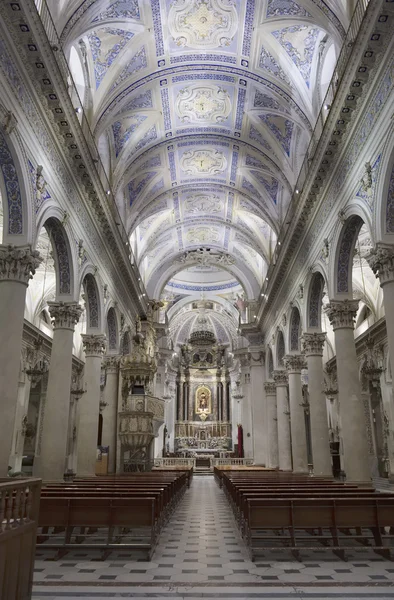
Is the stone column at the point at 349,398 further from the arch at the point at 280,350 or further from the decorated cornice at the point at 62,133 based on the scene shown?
the arch at the point at 280,350

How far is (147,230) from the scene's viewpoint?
23109 millimetres

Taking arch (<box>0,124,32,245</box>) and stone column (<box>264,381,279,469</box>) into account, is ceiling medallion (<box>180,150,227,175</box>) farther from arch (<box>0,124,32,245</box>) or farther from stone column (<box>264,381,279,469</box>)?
stone column (<box>264,381,279,469</box>)

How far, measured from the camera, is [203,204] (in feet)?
74.7

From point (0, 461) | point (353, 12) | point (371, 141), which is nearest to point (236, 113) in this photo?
point (353, 12)

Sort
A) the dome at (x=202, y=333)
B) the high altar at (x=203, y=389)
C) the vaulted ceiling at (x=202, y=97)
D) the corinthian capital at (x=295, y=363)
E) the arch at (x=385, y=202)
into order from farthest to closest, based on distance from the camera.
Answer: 1. the dome at (x=202, y=333)
2. the high altar at (x=203, y=389)
3. the corinthian capital at (x=295, y=363)
4. the vaulted ceiling at (x=202, y=97)
5. the arch at (x=385, y=202)

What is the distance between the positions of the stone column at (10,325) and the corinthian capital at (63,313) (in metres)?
2.73

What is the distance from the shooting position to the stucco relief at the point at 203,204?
22.1 m

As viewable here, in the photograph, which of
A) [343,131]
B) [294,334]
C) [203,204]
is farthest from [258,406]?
[343,131]

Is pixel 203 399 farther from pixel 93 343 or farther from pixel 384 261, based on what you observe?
pixel 384 261

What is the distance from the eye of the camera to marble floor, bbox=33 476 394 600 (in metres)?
4.25

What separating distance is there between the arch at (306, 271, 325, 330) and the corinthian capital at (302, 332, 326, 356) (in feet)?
1.23

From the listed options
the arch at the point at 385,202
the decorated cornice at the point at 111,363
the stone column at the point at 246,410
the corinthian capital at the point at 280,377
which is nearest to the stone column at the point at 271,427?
the corinthian capital at the point at 280,377

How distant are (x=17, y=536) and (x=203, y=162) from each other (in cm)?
1766

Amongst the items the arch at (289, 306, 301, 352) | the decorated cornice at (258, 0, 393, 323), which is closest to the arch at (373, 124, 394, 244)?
the decorated cornice at (258, 0, 393, 323)
